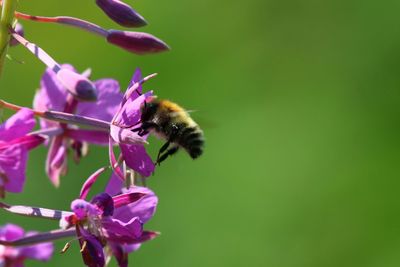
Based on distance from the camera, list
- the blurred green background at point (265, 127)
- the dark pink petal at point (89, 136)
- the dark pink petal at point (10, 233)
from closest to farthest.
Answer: the dark pink petal at point (10, 233), the dark pink petal at point (89, 136), the blurred green background at point (265, 127)

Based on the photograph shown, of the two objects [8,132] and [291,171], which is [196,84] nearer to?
[291,171]

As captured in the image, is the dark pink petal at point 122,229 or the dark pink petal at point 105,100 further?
the dark pink petal at point 105,100

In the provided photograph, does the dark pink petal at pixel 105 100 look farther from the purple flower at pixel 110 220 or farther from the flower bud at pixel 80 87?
the flower bud at pixel 80 87

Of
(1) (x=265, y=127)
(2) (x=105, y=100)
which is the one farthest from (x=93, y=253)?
(1) (x=265, y=127)

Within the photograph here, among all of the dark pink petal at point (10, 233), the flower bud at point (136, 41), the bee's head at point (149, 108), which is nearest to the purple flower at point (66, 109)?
the bee's head at point (149, 108)

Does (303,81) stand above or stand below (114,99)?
below

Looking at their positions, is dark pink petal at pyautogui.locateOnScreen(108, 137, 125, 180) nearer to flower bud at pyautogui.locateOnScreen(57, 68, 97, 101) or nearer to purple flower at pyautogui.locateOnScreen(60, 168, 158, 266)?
purple flower at pyautogui.locateOnScreen(60, 168, 158, 266)

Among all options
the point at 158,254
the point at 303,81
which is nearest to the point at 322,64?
the point at 303,81
